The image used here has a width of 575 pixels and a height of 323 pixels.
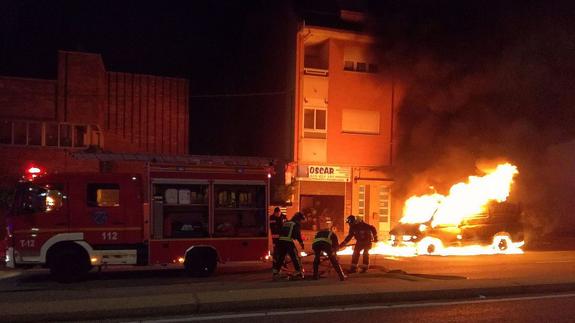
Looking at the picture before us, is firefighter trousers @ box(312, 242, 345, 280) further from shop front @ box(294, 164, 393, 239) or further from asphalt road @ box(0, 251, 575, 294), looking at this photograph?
shop front @ box(294, 164, 393, 239)

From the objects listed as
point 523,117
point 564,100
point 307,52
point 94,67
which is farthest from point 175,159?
point 564,100

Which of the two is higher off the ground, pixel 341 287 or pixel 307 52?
pixel 307 52

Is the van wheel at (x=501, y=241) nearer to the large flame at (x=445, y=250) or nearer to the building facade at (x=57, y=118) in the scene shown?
the large flame at (x=445, y=250)

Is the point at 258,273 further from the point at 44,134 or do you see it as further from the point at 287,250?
the point at 44,134

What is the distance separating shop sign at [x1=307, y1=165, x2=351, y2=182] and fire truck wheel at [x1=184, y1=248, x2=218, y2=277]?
37.4 ft

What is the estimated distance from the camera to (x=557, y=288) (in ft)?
32.7

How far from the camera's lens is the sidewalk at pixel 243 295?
25.9 ft

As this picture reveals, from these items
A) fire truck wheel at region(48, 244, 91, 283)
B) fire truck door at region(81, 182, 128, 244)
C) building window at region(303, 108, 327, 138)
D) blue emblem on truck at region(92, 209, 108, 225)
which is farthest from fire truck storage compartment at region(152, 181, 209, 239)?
building window at region(303, 108, 327, 138)

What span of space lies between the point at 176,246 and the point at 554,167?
19.1 metres

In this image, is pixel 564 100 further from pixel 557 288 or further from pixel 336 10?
pixel 557 288

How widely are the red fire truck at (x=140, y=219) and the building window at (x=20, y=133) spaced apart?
31.6 feet

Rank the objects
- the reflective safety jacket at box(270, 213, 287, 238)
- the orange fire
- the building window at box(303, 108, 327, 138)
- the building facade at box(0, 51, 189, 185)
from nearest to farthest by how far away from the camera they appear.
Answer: the reflective safety jacket at box(270, 213, 287, 238) → the orange fire → the building facade at box(0, 51, 189, 185) → the building window at box(303, 108, 327, 138)

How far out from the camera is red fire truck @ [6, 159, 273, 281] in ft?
37.4

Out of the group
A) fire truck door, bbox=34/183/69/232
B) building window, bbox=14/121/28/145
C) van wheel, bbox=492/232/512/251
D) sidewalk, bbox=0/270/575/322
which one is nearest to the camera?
sidewalk, bbox=0/270/575/322
